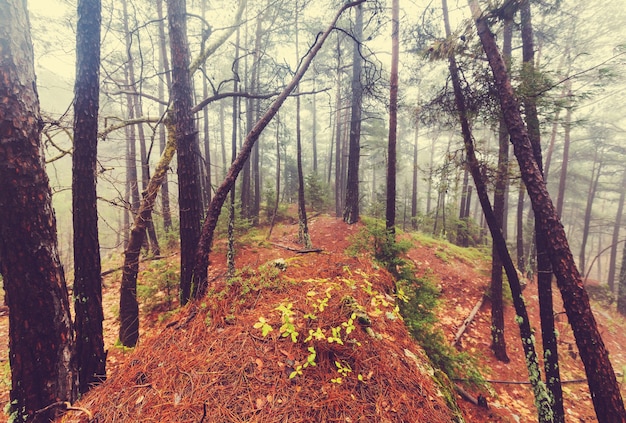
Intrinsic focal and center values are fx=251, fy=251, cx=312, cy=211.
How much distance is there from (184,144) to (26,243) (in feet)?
8.18

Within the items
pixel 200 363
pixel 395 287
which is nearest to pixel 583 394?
pixel 395 287

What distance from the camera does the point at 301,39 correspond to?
13.7 metres

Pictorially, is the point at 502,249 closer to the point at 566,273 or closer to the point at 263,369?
the point at 566,273

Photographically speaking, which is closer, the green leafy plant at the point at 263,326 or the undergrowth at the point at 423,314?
the green leafy plant at the point at 263,326

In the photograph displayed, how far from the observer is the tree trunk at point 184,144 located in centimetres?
434

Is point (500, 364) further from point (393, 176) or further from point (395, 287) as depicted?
point (393, 176)

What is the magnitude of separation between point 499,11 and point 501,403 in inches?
286

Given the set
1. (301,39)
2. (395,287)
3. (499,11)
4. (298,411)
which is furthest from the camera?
(301,39)

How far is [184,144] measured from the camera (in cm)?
430

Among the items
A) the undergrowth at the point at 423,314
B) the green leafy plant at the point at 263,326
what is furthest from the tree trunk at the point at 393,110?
the green leafy plant at the point at 263,326

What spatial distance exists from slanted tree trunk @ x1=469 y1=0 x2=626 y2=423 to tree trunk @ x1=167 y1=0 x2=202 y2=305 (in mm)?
4917

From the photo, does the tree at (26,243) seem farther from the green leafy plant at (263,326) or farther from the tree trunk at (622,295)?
the tree trunk at (622,295)

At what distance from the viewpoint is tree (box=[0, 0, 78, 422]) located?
2.24 metres

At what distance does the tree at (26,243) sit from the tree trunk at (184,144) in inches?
74.7
